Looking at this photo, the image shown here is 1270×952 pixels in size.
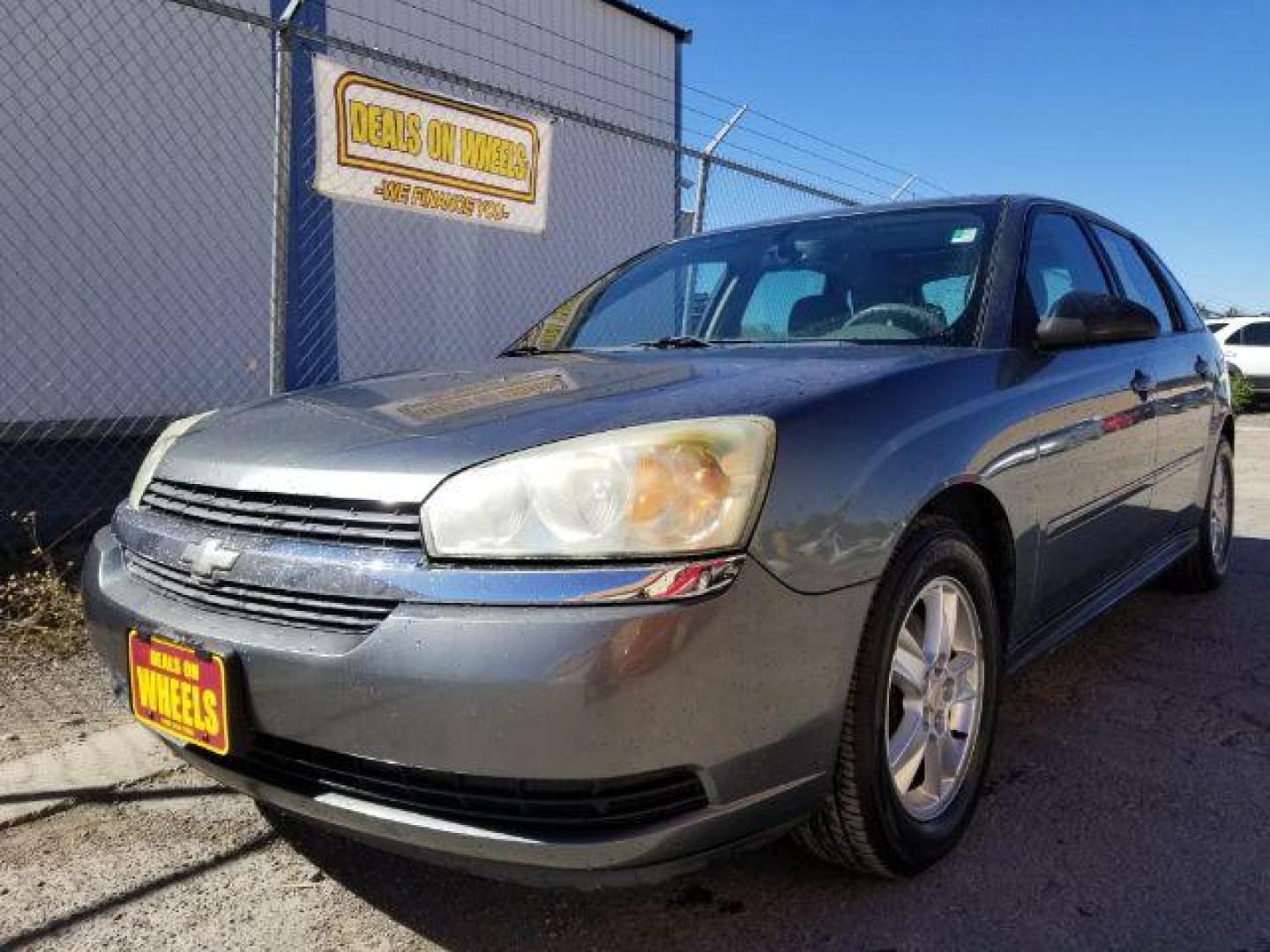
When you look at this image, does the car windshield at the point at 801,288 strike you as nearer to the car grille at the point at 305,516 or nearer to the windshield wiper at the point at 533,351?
the windshield wiper at the point at 533,351

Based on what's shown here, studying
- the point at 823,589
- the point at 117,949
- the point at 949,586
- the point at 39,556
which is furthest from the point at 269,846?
the point at 39,556

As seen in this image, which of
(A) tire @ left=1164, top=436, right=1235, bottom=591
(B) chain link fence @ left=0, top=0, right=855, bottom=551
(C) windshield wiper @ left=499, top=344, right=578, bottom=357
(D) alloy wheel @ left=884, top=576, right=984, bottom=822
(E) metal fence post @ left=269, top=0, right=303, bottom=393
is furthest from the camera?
(B) chain link fence @ left=0, top=0, right=855, bottom=551

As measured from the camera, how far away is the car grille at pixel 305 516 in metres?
1.64

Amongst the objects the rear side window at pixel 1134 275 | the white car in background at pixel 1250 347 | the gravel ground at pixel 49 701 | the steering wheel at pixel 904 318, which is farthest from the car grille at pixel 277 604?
the white car in background at pixel 1250 347

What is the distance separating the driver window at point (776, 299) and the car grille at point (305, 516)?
4.41ft

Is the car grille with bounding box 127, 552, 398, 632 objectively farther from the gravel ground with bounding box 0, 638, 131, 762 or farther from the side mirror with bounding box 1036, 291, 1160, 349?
the side mirror with bounding box 1036, 291, 1160, 349

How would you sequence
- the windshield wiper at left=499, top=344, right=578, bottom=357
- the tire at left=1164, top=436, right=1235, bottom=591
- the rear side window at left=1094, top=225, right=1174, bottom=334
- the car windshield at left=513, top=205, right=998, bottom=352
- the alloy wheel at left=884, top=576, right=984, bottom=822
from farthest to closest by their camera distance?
the tire at left=1164, top=436, right=1235, bottom=591, the rear side window at left=1094, top=225, right=1174, bottom=334, the windshield wiper at left=499, top=344, right=578, bottom=357, the car windshield at left=513, top=205, right=998, bottom=352, the alloy wheel at left=884, top=576, right=984, bottom=822

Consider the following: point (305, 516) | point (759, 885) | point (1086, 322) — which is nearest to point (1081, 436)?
point (1086, 322)

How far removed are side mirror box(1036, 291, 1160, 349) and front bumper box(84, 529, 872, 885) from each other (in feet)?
3.75

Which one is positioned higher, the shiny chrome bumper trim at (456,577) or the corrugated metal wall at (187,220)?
the corrugated metal wall at (187,220)

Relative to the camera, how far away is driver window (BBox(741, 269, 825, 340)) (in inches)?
108

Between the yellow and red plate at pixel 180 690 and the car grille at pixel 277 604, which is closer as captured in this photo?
the car grille at pixel 277 604

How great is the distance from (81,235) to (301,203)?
1.49 meters

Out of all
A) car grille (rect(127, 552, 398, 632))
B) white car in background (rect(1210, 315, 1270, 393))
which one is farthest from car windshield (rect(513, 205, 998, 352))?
white car in background (rect(1210, 315, 1270, 393))
